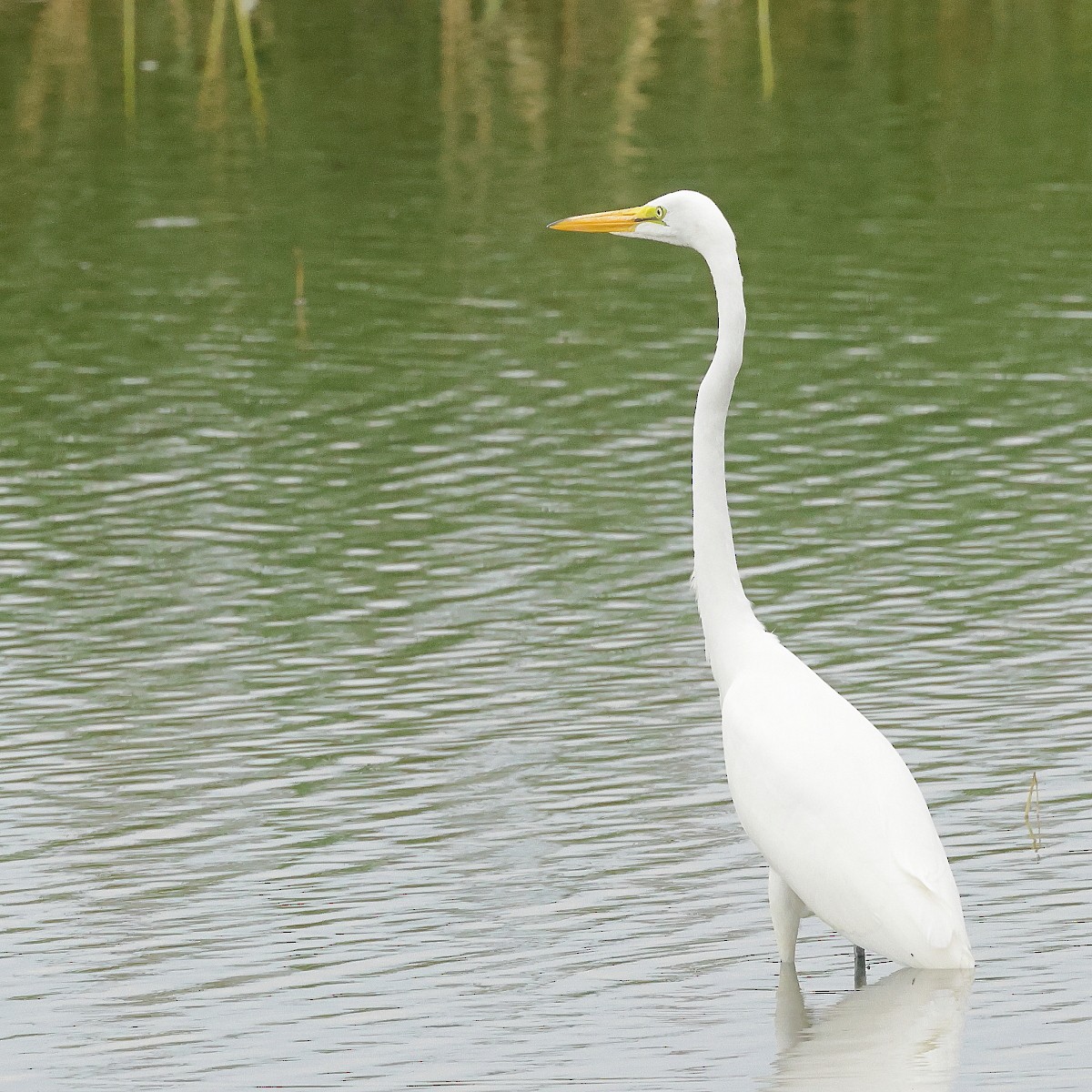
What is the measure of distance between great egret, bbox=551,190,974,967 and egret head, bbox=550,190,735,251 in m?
0.02

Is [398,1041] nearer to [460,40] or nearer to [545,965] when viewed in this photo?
[545,965]

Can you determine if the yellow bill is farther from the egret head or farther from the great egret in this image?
the great egret

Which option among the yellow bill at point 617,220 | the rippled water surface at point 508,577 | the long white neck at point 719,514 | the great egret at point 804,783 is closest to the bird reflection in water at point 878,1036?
the rippled water surface at point 508,577

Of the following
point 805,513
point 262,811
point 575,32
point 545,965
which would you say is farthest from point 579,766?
point 575,32

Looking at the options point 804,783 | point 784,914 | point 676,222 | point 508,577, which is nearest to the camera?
point 804,783

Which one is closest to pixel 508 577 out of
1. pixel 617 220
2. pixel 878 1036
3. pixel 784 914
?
pixel 617 220

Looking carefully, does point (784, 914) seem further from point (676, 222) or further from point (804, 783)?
point (676, 222)

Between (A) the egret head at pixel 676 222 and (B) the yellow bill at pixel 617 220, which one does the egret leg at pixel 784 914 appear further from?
(B) the yellow bill at pixel 617 220

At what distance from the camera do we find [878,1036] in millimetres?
7816

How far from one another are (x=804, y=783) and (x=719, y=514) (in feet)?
4.05

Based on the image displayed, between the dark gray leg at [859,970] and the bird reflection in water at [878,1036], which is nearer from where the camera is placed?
the bird reflection in water at [878,1036]

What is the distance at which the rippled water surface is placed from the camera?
8234mm

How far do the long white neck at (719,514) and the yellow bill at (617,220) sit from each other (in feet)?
1.63

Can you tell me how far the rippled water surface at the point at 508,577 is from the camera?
8.23 metres
